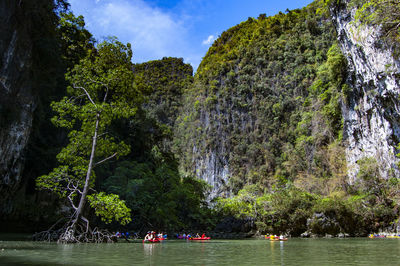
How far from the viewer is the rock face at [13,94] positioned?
12.8 meters

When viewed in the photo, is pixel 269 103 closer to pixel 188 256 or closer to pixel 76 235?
pixel 76 235

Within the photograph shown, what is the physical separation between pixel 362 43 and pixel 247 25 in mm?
42289

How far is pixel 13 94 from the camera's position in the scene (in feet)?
44.4

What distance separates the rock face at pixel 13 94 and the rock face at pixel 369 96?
1841 centimetres

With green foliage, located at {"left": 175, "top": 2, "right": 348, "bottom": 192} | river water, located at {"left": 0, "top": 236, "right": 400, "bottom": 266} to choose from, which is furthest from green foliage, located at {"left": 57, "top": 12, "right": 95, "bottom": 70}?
green foliage, located at {"left": 175, "top": 2, "right": 348, "bottom": 192}

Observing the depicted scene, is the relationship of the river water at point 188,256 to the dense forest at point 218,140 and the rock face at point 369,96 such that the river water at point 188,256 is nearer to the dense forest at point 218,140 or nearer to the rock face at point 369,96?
the dense forest at point 218,140

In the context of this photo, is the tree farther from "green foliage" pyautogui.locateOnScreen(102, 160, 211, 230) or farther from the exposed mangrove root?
"green foliage" pyautogui.locateOnScreen(102, 160, 211, 230)

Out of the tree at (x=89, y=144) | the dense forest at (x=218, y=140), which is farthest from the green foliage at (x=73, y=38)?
the tree at (x=89, y=144)

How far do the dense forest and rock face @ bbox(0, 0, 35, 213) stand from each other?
29 cm

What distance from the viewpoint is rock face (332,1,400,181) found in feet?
63.3

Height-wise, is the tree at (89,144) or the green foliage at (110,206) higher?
the tree at (89,144)

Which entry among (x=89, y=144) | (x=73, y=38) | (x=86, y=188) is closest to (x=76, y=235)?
(x=86, y=188)

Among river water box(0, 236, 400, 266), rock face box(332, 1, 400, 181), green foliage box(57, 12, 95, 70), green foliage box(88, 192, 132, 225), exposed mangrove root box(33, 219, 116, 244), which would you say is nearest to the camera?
river water box(0, 236, 400, 266)

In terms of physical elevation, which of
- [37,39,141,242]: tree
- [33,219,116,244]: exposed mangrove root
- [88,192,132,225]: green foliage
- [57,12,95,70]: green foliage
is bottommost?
[33,219,116,244]: exposed mangrove root
